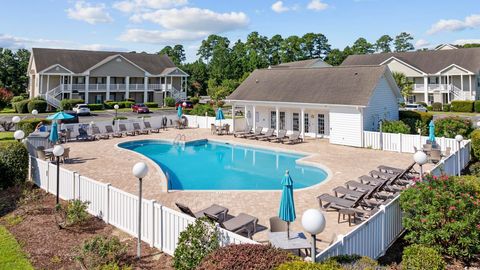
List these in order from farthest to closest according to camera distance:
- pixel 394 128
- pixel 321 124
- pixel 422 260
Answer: pixel 321 124 → pixel 394 128 → pixel 422 260

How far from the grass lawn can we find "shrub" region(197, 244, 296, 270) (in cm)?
461

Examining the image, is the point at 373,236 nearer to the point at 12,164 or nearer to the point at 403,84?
the point at 12,164

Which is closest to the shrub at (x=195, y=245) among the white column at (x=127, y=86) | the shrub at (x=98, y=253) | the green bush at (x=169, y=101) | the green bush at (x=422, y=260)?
the shrub at (x=98, y=253)

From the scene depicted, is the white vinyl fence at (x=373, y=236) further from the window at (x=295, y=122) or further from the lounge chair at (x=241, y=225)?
the window at (x=295, y=122)

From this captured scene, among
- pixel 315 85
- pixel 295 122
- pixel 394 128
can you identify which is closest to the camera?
pixel 394 128

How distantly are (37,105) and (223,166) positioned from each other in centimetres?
3593

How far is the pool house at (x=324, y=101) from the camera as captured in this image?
75.8 ft

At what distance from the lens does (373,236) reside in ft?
26.0

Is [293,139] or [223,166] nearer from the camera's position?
[223,166]

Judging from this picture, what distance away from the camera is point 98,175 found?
50.6ft

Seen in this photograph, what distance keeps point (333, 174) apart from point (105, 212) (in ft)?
32.9

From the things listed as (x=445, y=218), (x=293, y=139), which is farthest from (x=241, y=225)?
(x=293, y=139)

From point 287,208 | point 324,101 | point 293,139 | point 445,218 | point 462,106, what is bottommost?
point 445,218

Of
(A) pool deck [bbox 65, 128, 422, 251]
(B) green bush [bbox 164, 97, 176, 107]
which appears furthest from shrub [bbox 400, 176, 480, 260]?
(B) green bush [bbox 164, 97, 176, 107]
